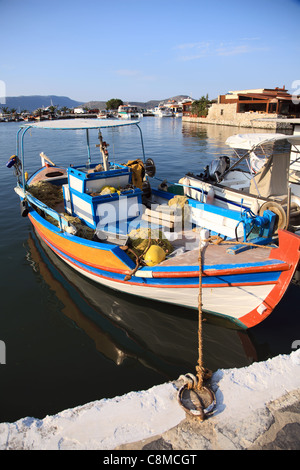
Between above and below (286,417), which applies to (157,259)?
above

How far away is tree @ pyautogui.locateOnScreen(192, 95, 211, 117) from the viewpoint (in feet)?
235

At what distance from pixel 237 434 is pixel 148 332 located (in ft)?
11.2

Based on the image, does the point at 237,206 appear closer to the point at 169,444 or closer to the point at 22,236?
the point at 169,444

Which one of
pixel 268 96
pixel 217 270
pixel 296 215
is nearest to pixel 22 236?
pixel 217 270

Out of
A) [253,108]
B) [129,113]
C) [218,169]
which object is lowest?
[218,169]

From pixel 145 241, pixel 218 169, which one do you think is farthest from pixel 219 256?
pixel 218 169

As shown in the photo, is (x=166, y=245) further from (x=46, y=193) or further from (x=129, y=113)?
(x=129, y=113)

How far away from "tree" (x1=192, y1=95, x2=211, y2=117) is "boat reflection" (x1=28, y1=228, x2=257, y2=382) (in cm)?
7242

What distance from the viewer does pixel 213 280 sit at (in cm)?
530

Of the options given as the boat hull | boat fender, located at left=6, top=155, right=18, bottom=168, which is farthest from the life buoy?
boat fender, located at left=6, top=155, right=18, bottom=168

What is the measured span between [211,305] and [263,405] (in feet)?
8.00

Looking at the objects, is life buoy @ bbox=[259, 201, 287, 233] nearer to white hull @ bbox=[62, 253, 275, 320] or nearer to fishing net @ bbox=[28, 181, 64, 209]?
white hull @ bbox=[62, 253, 275, 320]

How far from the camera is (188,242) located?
7.48m

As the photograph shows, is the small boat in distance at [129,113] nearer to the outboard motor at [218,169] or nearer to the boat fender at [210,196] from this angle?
the outboard motor at [218,169]
